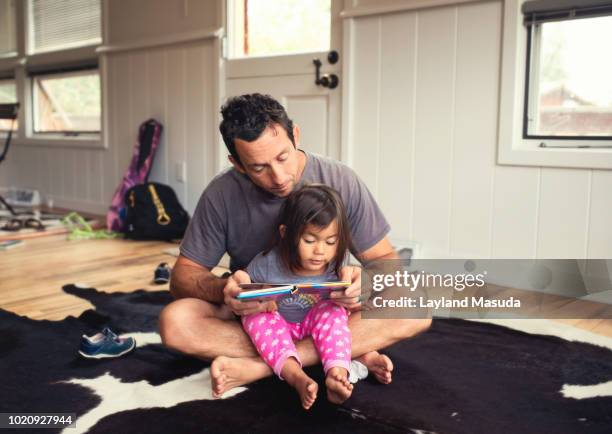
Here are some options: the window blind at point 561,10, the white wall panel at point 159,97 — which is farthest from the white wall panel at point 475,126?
the white wall panel at point 159,97

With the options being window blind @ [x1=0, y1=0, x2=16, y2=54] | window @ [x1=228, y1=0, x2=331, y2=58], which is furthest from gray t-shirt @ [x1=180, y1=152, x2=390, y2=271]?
window blind @ [x1=0, y1=0, x2=16, y2=54]

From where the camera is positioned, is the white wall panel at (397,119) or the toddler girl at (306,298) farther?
the white wall panel at (397,119)

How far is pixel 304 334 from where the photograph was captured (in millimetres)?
1777

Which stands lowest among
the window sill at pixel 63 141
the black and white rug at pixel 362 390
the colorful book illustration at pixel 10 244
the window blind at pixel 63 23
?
the black and white rug at pixel 362 390

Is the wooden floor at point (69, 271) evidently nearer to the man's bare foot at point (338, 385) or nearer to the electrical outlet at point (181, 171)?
the electrical outlet at point (181, 171)

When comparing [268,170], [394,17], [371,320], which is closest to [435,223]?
[394,17]

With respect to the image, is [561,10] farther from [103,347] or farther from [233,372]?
[103,347]

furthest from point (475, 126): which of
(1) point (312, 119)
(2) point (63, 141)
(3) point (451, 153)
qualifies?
(2) point (63, 141)

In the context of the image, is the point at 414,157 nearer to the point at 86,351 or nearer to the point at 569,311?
the point at 569,311

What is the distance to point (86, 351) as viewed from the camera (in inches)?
79.1

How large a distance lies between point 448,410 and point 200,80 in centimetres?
322

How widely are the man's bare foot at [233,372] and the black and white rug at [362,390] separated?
36 mm

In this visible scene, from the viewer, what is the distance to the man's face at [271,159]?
1649mm

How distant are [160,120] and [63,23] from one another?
1.59 meters
